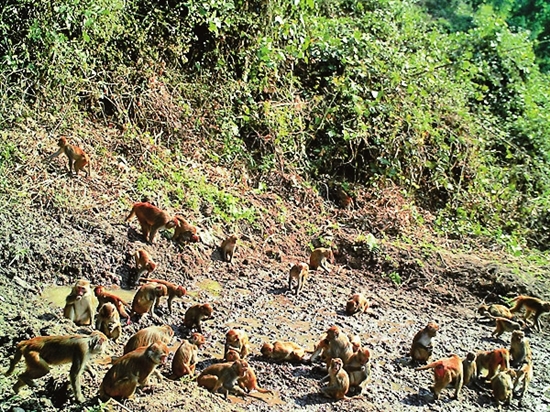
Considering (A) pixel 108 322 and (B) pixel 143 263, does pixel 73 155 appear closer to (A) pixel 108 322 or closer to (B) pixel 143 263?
(B) pixel 143 263

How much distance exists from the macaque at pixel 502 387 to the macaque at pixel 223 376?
2.67 m

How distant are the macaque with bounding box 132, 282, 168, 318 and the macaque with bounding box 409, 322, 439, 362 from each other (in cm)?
269

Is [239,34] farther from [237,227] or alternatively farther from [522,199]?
[522,199]

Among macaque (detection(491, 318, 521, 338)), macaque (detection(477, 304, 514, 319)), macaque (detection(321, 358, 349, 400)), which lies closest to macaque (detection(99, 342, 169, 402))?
macaque (detection(321, 358, 349, 400))

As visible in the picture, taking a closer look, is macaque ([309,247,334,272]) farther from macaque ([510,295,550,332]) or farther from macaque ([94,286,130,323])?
macaque ([94,286,130,323])

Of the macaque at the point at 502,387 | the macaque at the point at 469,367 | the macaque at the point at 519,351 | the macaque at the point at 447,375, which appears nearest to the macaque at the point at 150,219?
the macaque at the point at 447,375

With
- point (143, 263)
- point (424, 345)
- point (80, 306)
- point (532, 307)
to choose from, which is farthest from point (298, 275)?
point (532, 307)

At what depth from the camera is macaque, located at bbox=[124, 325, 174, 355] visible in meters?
5.35

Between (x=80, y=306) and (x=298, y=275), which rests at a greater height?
(x=298, y=275)

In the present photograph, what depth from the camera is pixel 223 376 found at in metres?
5.43

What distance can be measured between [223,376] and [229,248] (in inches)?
116

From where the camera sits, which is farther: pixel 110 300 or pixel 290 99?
pixel 290 99

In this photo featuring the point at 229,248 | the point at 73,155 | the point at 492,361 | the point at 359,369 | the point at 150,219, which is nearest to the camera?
the point at 359,369

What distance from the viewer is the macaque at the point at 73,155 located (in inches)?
307
